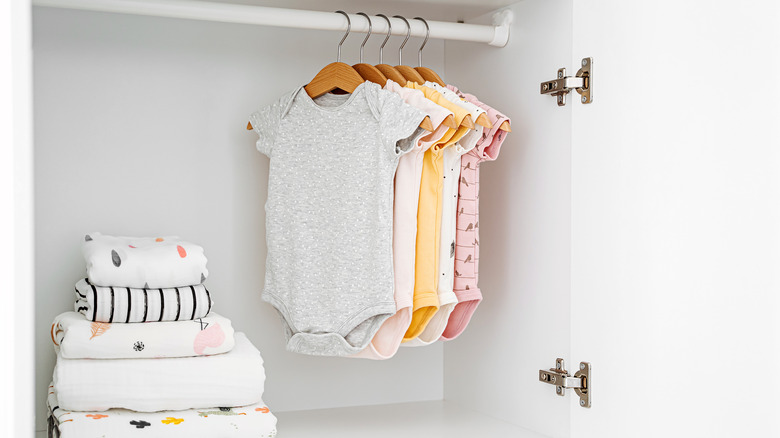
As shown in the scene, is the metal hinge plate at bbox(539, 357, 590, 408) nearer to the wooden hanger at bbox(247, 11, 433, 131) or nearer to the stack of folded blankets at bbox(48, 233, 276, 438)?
the stack of folded blankets at bbox(48, 233, 276, 438)

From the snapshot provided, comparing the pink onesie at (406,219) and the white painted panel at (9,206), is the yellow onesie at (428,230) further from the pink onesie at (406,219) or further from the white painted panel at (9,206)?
the white painted panel at (9,206)

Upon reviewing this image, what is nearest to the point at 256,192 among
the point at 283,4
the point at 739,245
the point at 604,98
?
the point at 283,4

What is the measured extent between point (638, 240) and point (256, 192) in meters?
0.84

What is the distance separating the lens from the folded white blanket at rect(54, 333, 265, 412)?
4.01 feet

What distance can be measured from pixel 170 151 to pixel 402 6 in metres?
0.62

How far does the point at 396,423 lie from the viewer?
1.69m

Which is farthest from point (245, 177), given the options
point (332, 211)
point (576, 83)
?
point (576, 83)

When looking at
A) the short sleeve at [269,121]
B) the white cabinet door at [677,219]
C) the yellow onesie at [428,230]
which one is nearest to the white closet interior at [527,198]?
the white cabinet door at [677,219]

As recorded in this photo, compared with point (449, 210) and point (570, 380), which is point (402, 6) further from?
point (570, 380)

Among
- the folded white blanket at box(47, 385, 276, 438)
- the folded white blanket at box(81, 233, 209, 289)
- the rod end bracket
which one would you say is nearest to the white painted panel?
the folded white blanket at box(47, 385, 276, 438)

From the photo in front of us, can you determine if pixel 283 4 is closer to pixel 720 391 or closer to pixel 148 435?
pixel 148 435

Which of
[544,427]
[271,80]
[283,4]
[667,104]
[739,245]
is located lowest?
[544,427]

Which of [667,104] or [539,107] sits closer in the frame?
[667,104]

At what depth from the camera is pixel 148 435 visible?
1.23 meters
